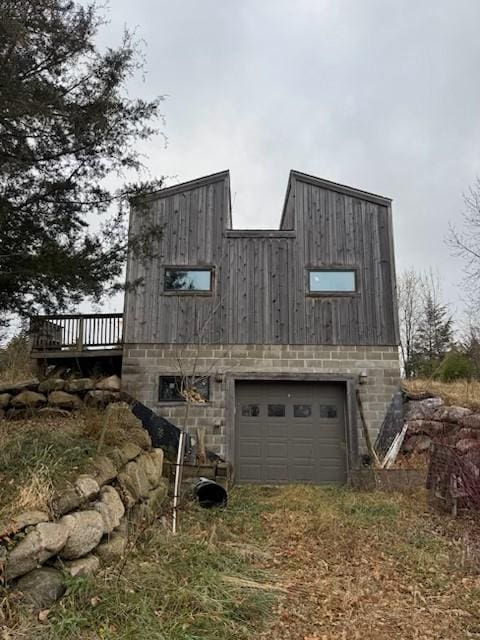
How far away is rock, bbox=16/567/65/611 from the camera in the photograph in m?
3.24

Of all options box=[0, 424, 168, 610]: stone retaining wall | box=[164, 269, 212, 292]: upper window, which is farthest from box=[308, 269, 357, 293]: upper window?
box=[0, 424, 168, 610]: stone retaining wall

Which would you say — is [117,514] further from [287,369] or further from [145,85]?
[287,369]

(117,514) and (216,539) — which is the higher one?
(117,514)

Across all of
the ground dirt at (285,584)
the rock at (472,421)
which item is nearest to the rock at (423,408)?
the rock at (472,421)

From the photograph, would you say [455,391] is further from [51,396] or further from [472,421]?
[51,396]

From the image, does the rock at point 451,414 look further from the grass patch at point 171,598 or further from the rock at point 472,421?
the grass patch at point 171,598

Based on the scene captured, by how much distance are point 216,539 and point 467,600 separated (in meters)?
2.51

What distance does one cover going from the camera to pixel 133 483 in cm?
550

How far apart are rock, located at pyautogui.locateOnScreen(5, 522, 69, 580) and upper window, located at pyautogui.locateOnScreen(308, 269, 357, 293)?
333 inches

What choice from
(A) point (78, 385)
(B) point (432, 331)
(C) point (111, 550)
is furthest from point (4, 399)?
(B) point (432, 331)

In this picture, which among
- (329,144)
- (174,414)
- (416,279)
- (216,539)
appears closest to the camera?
(216,539)

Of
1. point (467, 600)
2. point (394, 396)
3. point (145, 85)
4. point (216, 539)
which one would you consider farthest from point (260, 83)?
point (467, 600)

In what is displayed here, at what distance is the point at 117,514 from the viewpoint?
4684mm

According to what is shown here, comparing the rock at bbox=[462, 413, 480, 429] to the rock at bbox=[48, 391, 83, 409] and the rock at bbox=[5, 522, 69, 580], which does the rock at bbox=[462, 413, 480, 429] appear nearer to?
the rock at bbox=[48, 391, 83, 409]
